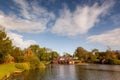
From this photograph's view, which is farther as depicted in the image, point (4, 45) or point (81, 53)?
point (81, 53)

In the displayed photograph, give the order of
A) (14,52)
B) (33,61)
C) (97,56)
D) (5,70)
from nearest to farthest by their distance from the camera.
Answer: (5,70) → (33,61) → (14,52) → (97,56)

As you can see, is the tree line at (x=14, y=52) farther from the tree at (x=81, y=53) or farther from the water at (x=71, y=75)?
the tree at (x=81, y=53)

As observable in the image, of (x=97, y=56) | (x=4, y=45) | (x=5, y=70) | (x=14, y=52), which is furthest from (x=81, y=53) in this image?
(x=5, y=70)

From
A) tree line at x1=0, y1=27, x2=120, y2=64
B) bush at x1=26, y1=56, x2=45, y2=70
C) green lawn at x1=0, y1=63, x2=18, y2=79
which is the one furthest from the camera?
tree line at x1=0, y1=27, x2=120, y2=64

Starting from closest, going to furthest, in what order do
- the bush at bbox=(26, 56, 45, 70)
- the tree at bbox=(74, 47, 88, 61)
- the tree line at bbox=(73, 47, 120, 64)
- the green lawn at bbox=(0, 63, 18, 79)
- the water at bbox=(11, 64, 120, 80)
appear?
the green lawn at bbox=(0, 63, 18, 79) → the water at bbox=(11, 64, 120, 80) → the bush at bbox=(26, 56, 45, 70) → the tree line at bbox=(73, 47, 120, 64) → the tree at bbox=(74, 47, 88, 61)

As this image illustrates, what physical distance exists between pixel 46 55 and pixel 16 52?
221ft

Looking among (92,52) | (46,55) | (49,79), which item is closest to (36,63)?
(49,79)

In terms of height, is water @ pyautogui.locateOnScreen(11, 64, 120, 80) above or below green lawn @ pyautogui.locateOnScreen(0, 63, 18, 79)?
below

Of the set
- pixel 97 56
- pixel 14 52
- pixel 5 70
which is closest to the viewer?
pixel 5 70

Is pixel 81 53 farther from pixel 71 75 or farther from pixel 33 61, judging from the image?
pixel 71 75

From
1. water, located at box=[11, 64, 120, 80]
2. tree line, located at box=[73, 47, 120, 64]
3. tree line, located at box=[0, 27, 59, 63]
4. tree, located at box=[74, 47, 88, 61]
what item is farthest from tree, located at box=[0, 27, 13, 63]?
tree, located at box=[74, 47, 88, 61]

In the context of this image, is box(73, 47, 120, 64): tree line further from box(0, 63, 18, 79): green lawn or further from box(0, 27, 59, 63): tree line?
box(0, 63, 18, 79): green lawn

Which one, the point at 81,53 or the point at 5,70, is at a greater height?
the point at 81,53

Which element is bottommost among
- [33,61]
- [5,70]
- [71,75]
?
[71,75]
